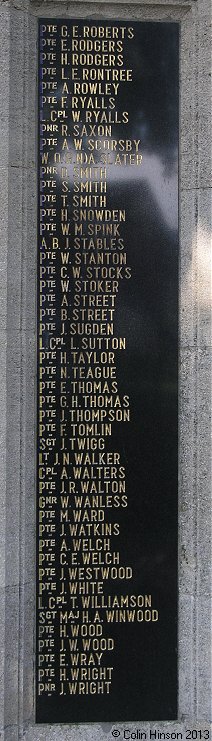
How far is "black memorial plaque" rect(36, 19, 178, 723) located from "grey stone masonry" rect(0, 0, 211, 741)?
0.27ft

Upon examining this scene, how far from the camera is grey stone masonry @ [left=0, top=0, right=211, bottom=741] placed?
14.4 feet

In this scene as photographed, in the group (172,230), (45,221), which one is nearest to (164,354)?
(172,230)

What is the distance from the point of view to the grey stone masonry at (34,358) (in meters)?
4.39

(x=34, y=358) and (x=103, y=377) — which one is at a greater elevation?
(x=34, y=358)

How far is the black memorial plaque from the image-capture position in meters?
4.51

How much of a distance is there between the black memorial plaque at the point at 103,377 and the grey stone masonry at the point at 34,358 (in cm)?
8

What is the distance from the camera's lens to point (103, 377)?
4.54m

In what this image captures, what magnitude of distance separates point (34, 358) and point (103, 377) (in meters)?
0.51

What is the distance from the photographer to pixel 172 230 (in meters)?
4.58

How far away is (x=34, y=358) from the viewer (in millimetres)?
4516

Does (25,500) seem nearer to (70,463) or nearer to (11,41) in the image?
(70,463)

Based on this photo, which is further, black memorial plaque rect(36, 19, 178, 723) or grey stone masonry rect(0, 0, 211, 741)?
black memorial plaque rect(36, 19, 178, 723)

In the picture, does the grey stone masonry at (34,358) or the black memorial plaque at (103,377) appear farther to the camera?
the black memorial plaque at (103,377)

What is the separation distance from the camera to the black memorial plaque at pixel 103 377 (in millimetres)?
4512
